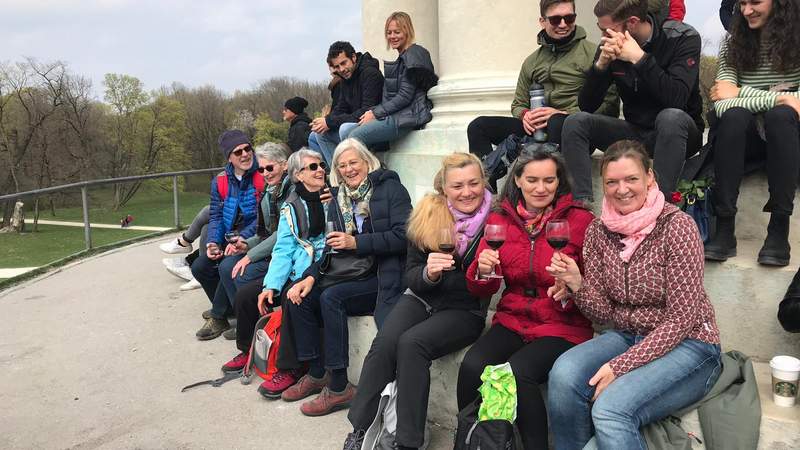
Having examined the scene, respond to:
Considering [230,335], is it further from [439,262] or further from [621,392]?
[621,392]

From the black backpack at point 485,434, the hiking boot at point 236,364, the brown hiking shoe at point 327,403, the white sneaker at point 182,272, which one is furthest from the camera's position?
the white sneaker at point 182,272

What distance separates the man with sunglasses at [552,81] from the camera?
3988 millimetres

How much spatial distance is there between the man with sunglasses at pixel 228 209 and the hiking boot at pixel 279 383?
138 cm

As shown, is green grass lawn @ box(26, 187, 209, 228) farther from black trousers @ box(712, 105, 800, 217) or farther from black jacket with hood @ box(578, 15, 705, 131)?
black trousers @ box(712, 105, 800, 217)

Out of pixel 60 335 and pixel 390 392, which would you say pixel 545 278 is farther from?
pixel 60 335

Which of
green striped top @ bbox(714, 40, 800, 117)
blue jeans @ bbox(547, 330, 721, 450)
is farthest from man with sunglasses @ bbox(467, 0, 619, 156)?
blue jeans @ bbox(547, 330, 721, 450)

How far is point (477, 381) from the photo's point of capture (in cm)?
291

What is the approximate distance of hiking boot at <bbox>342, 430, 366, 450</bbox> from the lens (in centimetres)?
316

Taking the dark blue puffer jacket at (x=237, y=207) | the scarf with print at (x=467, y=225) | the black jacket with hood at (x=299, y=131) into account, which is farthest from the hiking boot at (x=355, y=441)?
the black jacket with hood at (x=299, y=131)

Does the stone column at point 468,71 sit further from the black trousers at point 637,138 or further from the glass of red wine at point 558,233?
the glass of red wine at point 558,233

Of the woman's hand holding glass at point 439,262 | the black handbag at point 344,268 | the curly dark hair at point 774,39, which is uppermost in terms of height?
the curly dark hair at point 774,39

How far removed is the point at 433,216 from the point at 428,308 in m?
0.56

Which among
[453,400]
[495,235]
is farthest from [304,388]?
[495,235]

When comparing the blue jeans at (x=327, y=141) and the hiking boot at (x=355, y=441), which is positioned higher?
the blue jeans at (x=327, y=141)
